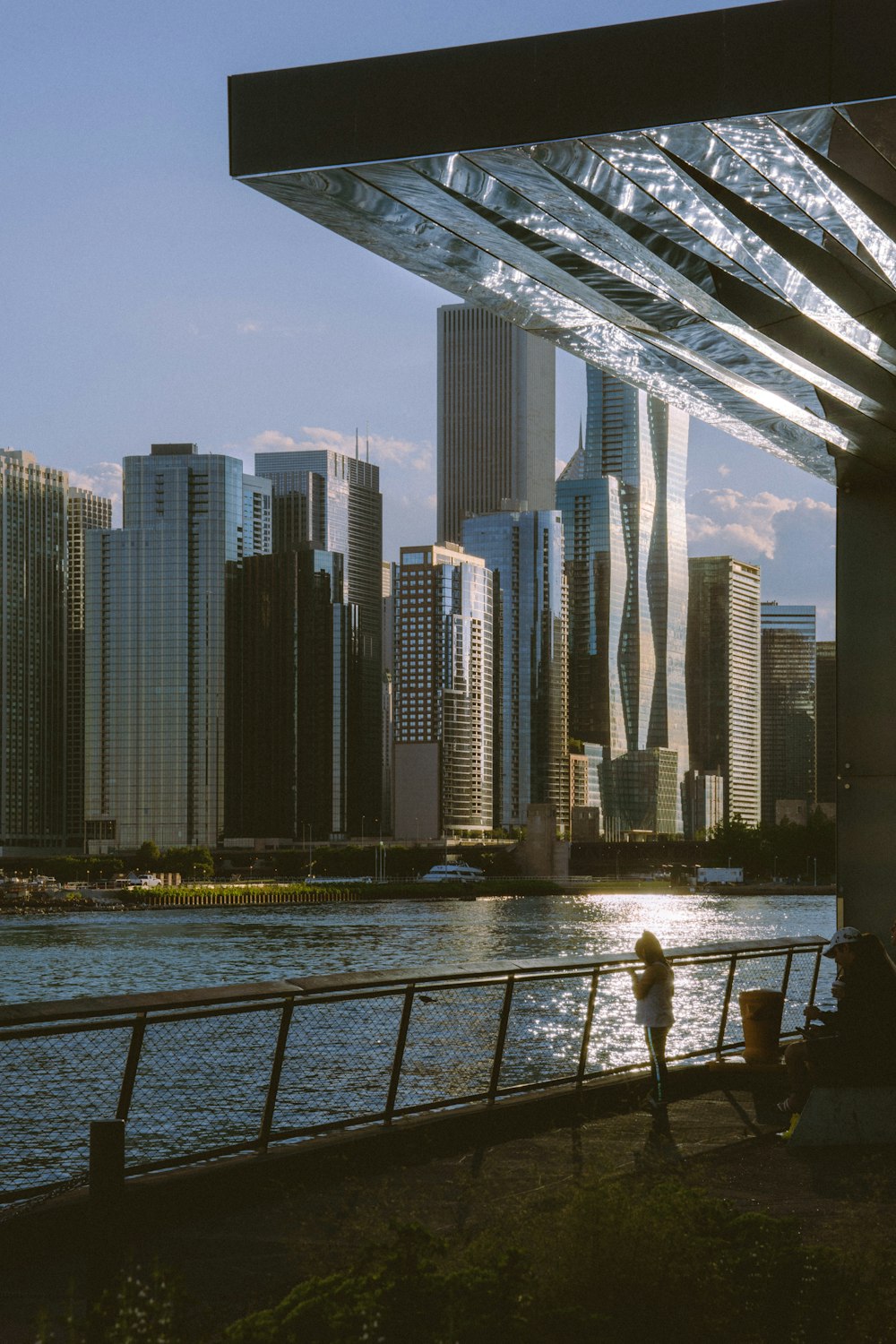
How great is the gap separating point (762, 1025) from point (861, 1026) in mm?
3525

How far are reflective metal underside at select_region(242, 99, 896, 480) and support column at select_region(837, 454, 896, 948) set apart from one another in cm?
315

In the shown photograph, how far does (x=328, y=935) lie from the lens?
108 metres

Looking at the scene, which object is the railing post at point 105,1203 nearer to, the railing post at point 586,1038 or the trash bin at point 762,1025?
the railing post at point 586,1038

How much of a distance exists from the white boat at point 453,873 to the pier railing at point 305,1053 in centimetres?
10972

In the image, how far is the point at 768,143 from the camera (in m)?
6.55

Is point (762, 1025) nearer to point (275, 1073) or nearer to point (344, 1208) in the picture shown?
point (275, 1073)

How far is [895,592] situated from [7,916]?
138594 mm

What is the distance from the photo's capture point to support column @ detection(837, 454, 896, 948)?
12836 mm

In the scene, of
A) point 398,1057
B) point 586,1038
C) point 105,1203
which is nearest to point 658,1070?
point 586,1038

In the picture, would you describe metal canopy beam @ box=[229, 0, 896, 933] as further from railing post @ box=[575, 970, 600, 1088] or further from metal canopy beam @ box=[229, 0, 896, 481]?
railing post @ box=[575, 970, 600, 1088]

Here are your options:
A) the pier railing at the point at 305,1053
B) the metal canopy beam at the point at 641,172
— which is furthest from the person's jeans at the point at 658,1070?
the metal canopy beam at the point at 641,172

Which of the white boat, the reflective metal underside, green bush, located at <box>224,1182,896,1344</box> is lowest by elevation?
the white boat

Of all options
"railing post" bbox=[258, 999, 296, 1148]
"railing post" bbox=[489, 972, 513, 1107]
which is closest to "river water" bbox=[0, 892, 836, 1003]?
"railing post" bbox=[489, 972, 513, 1107]

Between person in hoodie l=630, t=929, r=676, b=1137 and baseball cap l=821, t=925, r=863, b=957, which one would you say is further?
person in hoodie l=630, t=929, r=676, b=1137
